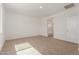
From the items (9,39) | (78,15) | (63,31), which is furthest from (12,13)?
(78,15)

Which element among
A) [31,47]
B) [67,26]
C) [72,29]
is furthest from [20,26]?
[72,29]

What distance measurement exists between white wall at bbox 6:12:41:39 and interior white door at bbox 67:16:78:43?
0.98 meters

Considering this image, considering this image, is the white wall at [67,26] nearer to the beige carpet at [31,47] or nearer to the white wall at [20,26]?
the beige carpet at [31,47]

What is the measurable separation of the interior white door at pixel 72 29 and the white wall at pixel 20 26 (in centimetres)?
98

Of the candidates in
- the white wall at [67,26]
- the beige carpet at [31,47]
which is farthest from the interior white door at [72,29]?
the beige carpet at [31,47]

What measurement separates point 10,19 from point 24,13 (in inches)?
15.3

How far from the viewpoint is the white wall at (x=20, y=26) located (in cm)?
185

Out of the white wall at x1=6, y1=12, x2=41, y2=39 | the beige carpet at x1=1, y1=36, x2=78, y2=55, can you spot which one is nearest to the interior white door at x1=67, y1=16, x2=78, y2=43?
the beige carpet at x1=1, y1=36, x2=78, y2=55

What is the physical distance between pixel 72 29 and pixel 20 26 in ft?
5.63

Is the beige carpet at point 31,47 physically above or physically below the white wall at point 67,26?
below

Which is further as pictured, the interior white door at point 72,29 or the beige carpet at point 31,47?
the interior white door at point 72,29

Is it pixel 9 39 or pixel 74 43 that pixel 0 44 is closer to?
pixel 9 39

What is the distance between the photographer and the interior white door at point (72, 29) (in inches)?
90.9

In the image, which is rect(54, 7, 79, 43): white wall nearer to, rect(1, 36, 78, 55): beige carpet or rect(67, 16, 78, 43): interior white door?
rect(67, 16, 78, 43): interior white door
